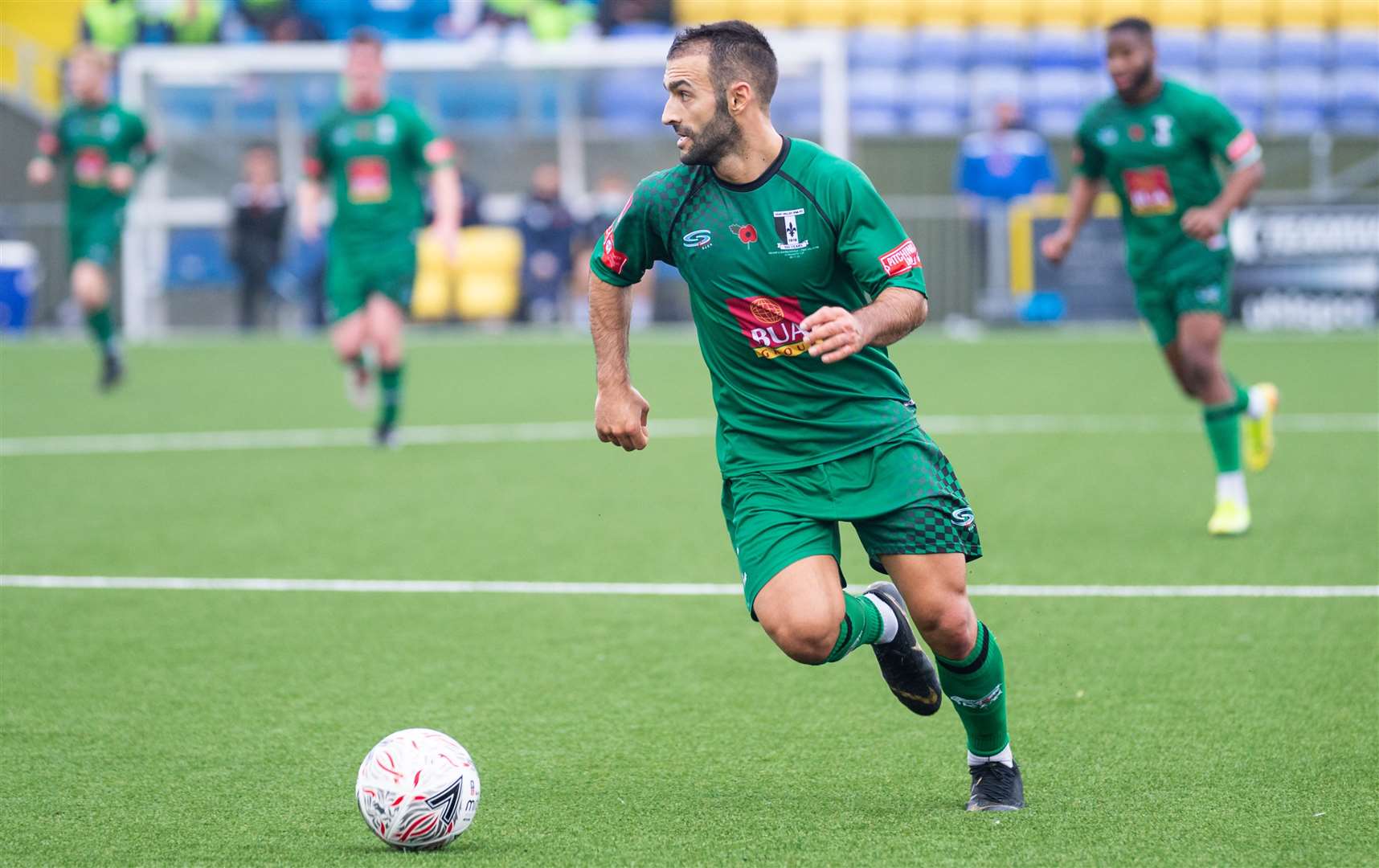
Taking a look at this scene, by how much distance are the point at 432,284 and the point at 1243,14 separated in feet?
43.6

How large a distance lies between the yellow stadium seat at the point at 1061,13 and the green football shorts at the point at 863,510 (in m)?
24.8

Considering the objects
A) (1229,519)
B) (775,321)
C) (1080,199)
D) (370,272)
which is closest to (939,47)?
(370,272)

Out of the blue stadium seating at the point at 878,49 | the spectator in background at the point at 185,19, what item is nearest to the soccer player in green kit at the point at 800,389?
the spectator in background at the point at 185,19

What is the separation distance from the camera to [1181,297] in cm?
861

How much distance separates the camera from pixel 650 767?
4.83 metres

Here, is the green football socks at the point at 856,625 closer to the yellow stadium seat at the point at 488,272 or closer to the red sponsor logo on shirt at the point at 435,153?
the red sponsor logo on shirt at the point at 435,153

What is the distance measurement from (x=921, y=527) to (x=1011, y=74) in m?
23.8

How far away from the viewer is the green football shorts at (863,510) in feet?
14.4

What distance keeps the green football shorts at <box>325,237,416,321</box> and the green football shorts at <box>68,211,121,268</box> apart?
172 inches

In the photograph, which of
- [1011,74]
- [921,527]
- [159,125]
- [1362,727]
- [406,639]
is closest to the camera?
[921,527]

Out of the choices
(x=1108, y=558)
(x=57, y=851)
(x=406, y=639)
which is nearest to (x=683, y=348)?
(x=1108, y=558)

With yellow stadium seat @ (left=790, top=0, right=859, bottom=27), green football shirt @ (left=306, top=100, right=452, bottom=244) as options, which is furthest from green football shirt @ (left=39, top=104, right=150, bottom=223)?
yellow stadium seat @ (left=790, top=0, right=859, bottom=27)

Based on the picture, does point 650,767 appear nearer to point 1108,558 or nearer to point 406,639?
point 406,639

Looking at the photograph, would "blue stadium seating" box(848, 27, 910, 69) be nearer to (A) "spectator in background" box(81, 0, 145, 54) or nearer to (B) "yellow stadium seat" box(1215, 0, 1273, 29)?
(B) "yellow stadium seat" box(1215, 0, 1273, 29)
